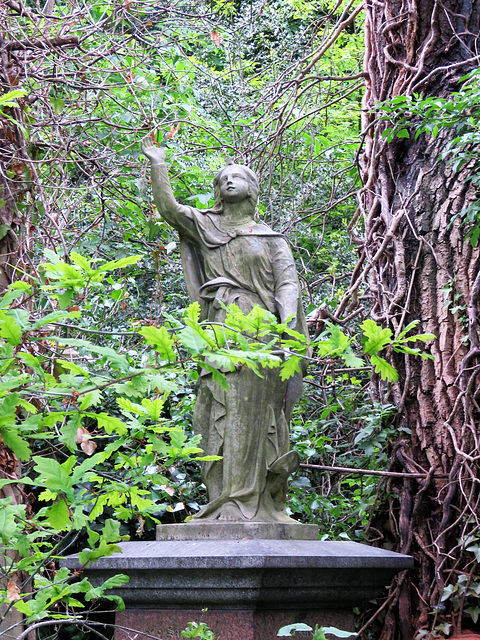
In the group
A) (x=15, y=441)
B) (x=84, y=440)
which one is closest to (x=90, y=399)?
(x=15, y=441)

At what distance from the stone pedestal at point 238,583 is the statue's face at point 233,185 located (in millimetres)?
1888

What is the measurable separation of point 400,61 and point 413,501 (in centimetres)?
327

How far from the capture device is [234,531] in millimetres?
3738

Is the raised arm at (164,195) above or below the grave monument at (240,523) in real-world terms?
above

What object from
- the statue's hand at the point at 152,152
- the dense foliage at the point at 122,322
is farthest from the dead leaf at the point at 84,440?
the statue's hand at the point at 152,152

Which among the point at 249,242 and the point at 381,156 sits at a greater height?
the point at 381,156

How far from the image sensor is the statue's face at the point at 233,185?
4.39 meters

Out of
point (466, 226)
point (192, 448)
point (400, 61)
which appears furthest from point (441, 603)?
point (400, 61)

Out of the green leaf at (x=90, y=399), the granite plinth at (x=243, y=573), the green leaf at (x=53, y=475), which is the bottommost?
the granite plinth at (x=243, y=573)

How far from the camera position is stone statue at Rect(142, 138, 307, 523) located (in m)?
3.99

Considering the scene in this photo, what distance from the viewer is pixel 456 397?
5090 mm

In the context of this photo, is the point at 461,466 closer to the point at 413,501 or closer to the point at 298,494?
the point at 413,501

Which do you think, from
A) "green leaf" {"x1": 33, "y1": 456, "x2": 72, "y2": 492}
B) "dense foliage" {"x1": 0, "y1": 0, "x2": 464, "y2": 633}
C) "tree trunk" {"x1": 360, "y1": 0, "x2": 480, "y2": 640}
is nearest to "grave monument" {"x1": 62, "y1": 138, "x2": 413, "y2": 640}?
"dense foliage" {"x1": 0, "y1": 0, "x2": 464, "y2": 633}

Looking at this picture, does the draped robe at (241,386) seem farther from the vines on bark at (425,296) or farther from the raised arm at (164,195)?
the vines on bark at (425,296)
